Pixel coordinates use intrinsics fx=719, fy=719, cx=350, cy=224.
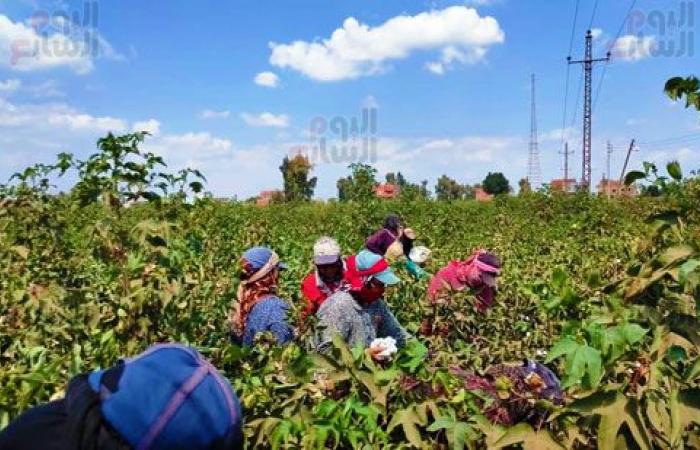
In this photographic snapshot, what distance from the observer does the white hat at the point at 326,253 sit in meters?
4.26

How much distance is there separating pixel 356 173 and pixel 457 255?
4.55 meters

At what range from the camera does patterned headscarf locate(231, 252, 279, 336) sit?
3.89m

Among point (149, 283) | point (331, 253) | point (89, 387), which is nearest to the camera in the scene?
point (89, 387)

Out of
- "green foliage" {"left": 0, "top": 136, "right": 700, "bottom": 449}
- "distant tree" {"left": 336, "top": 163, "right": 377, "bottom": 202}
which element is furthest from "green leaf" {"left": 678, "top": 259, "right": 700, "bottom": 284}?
"distant tree" {"left": 336, "top": 163, "right": 377, "bottom": 202}

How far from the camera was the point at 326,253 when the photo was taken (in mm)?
4320

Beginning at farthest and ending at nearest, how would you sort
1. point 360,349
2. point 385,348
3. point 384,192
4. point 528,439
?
point 384,192 < point 385,348 < point 360,349 < point 528,439

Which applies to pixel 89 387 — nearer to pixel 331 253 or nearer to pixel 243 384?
pixel 243 384

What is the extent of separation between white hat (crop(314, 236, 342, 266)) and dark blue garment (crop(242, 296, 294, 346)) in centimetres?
50

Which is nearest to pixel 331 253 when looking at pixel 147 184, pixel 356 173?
pixel 147 184

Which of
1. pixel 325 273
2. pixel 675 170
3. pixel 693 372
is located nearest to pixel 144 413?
pixel 693 372

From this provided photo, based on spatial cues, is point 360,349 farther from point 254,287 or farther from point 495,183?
point 495,183

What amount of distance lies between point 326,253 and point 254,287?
55cm

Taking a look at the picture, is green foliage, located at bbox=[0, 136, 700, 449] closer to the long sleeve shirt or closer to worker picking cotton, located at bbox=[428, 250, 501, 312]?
worker picking cotton, located at bbox=[428, 250, 501, 312]

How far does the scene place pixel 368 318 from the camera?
391cm
